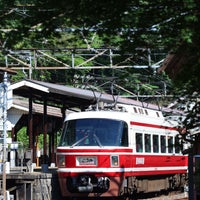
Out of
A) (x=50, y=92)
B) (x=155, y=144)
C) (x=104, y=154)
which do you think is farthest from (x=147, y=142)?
(x=50, y=92)

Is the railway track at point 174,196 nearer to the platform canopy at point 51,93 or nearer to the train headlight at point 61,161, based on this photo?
the platform canopy at point 51,93

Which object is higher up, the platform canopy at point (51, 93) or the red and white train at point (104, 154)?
the platform canopy at point (51, 93)

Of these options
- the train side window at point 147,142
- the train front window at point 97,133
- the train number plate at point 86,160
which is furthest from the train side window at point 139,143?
the train number plate at point 86,160

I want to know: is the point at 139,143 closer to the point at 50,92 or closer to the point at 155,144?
the point at 155,144

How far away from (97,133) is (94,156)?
28.0 inches

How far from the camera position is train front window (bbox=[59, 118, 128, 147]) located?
60.1ft

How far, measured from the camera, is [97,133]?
60.4ft

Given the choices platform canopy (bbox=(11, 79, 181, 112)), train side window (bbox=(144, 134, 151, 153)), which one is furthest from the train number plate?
platform canopy (bbox=(11, 79, 181, 112))

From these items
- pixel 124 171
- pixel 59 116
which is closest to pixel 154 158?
pixel 124 171

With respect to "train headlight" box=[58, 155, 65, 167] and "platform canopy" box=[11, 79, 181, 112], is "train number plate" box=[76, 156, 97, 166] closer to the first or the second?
"train headlight" box=[58, 155, 65, 167]

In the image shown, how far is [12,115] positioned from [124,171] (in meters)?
8.72

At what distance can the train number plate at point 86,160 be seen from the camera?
1802cm

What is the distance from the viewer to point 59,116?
3006cm

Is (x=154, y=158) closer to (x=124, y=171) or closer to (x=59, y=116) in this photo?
(x=124, y=171)
